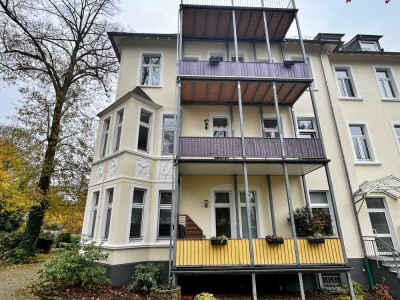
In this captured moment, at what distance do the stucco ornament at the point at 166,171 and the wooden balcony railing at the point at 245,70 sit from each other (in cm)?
413

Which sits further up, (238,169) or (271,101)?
(271,101)

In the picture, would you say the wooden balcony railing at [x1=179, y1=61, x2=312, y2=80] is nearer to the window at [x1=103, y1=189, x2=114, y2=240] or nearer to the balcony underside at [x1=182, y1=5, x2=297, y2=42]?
the balcony underside at [x1=182, y1=5, x2=297, y2=42]

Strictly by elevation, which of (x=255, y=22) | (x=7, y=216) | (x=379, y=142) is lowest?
(x=7, y=216)

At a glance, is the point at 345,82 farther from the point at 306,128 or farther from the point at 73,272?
the point at 73,272

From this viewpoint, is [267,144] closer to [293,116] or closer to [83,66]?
[293,116]

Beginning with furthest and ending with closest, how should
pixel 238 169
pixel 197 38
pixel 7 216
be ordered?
pixel 7 216, pixel 197 38, pixel 238 169

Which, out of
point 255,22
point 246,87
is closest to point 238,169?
point 246,87

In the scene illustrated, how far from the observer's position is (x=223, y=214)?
10.2 metres

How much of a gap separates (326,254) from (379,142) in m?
7.56

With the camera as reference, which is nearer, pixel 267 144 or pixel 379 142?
pixel 267 144

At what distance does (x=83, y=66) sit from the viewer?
53.0ft

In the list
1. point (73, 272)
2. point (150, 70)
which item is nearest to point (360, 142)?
point (150, 70)

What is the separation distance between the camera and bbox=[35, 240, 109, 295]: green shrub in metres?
7.43

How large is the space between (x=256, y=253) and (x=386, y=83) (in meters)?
13.1
